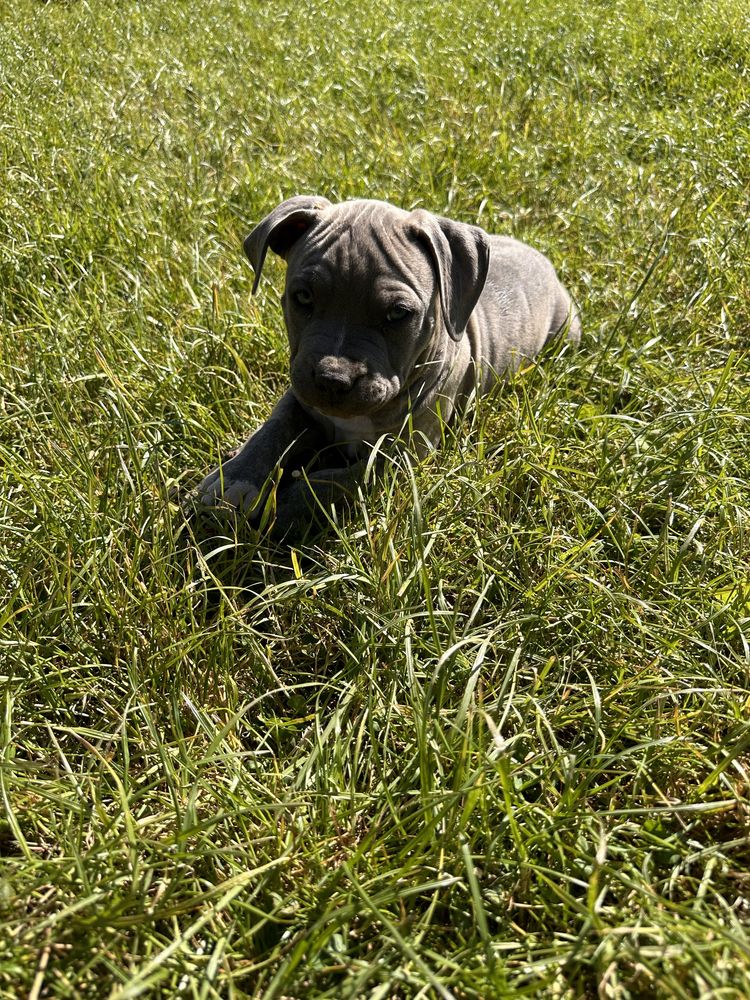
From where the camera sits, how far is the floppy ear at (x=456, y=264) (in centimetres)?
340

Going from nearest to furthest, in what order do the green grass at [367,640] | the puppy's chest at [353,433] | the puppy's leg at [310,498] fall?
1. the green grass at [367,640]
2. the puppy's leg at [310,498]
3. the puppy's chest at [353,433]

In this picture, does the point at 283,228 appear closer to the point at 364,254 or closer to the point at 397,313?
the point at 364,254

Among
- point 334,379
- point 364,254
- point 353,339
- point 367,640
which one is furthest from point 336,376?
point 367,640

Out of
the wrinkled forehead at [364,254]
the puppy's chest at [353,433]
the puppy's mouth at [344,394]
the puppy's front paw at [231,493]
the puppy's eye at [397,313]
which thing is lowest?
the puppy's front paw at [231,493]

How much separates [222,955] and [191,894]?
0.18 m

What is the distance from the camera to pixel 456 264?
136 inches

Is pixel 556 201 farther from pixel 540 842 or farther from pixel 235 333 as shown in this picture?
pixel 540 842

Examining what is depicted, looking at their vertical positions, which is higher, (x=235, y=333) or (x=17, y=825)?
(x=235, y=333)

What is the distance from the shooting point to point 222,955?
1.94 meters

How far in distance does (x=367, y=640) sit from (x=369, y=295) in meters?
1.28

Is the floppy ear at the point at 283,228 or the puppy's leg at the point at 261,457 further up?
the floppy ear at the point at 283,228

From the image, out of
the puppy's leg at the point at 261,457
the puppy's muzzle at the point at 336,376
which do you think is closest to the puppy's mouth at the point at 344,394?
the puppy's muzzle at the point at 336,376


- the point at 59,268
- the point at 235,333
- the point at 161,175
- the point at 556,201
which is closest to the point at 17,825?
the point at 235,333

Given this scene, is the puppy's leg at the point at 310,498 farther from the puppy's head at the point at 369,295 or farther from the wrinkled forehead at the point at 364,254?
the wrinkled forehead at the point at 364,254
